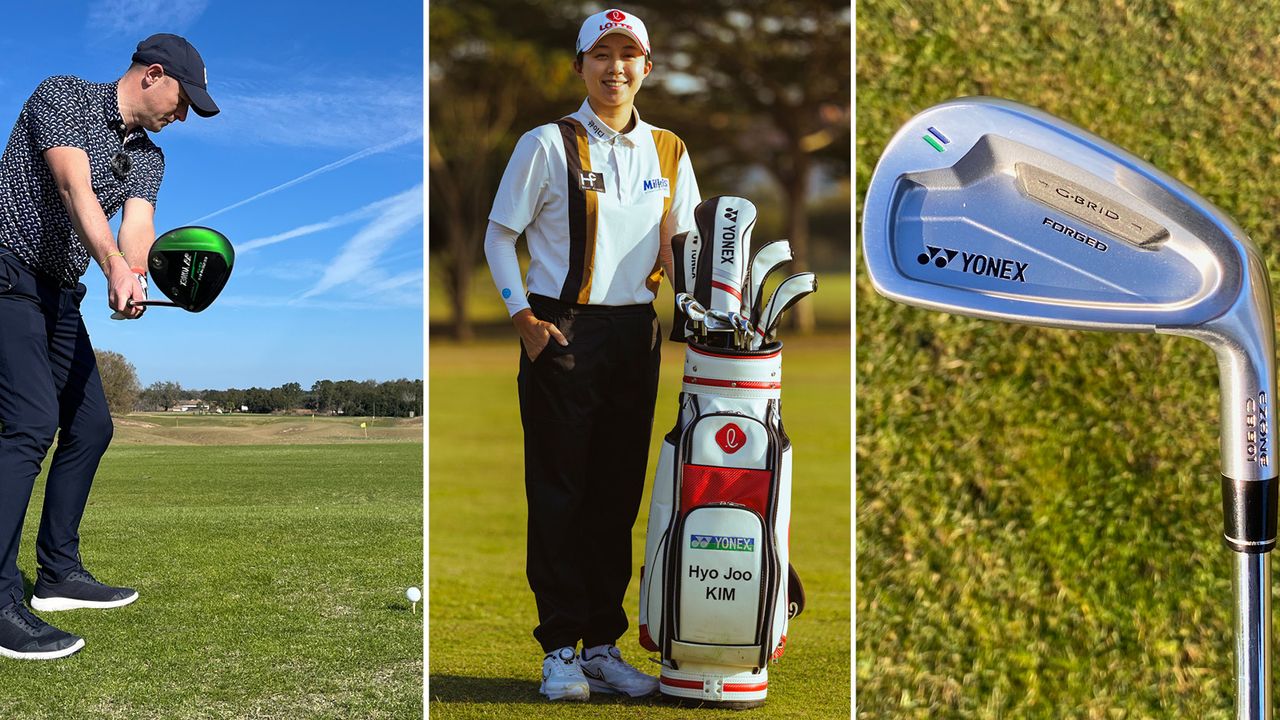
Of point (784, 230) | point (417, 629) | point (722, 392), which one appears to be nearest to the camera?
point (722, 392)

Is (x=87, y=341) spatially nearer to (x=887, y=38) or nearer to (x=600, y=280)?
(x=600, y=280)

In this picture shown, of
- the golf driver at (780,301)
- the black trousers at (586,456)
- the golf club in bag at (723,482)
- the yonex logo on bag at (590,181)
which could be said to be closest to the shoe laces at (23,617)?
the black trousers at (586,456)

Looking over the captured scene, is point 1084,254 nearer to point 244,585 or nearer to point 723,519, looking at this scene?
point 723,519

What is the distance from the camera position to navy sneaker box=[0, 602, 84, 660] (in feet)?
7.53

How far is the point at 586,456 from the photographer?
2299 mm

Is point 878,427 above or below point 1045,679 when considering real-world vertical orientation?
above

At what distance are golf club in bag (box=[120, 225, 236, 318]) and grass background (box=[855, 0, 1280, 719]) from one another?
1408mm

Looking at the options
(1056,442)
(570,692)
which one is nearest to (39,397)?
(570,692)

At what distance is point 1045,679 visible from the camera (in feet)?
7.61

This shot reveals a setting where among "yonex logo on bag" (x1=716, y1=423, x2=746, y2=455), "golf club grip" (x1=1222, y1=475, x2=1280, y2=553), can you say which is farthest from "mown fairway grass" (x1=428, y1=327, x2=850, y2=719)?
"golf club grip" (x1=1222, y1=475, x2=1280, y2=553)

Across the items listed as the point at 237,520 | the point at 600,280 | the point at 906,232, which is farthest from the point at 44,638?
the point at 906,232

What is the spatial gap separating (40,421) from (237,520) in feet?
3.65

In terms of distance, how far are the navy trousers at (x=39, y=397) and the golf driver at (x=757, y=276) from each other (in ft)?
4.78

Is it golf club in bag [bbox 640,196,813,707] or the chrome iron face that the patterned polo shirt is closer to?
golf club in bag [bbox 640,196,813,707]
